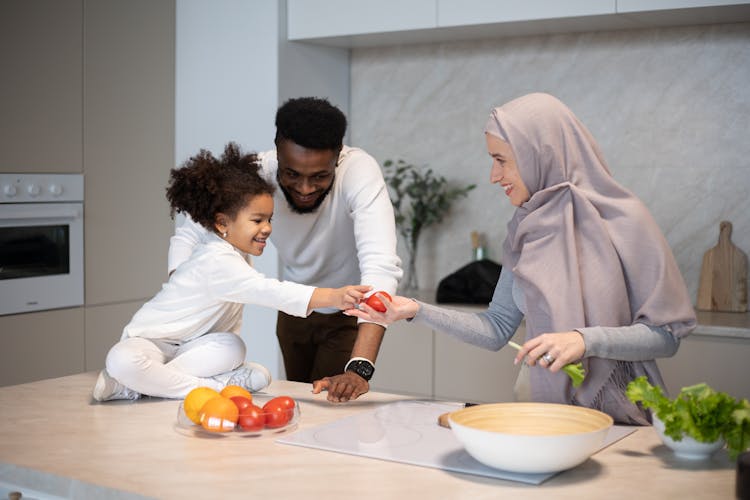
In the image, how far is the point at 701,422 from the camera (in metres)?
1.55

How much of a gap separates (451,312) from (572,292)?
31 centimetres

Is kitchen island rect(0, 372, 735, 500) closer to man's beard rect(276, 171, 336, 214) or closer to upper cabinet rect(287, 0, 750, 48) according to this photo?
man's beard rect(276, 171, 336, 214)

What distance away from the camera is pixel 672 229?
3783mm

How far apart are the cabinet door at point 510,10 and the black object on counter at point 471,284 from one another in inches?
38.3

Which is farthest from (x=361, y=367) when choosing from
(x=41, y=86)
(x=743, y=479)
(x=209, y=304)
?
(x=41, y=86)

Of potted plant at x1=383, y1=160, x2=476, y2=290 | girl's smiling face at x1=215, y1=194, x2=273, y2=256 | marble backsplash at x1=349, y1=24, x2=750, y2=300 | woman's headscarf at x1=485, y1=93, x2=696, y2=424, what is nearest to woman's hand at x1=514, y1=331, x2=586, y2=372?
woman's headscarf at x1=485, y1=93, x2=696, y2=424

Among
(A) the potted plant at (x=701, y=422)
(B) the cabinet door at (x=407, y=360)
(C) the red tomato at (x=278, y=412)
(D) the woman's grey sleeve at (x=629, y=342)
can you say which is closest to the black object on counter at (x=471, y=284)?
(B) the cabinet door at (x=407, y=360)

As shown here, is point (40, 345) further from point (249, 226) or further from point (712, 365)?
point (712, 365)

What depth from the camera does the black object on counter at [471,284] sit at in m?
3.80

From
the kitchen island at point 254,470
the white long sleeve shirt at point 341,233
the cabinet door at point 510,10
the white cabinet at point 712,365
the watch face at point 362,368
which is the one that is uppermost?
the cabinet door at point 510,10

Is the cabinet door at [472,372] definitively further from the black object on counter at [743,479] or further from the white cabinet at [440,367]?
the black object on counter at [743,479]

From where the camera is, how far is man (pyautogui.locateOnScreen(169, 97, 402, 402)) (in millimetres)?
2404

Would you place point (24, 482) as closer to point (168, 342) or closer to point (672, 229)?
point (168, 342)

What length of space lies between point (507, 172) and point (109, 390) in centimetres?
99
